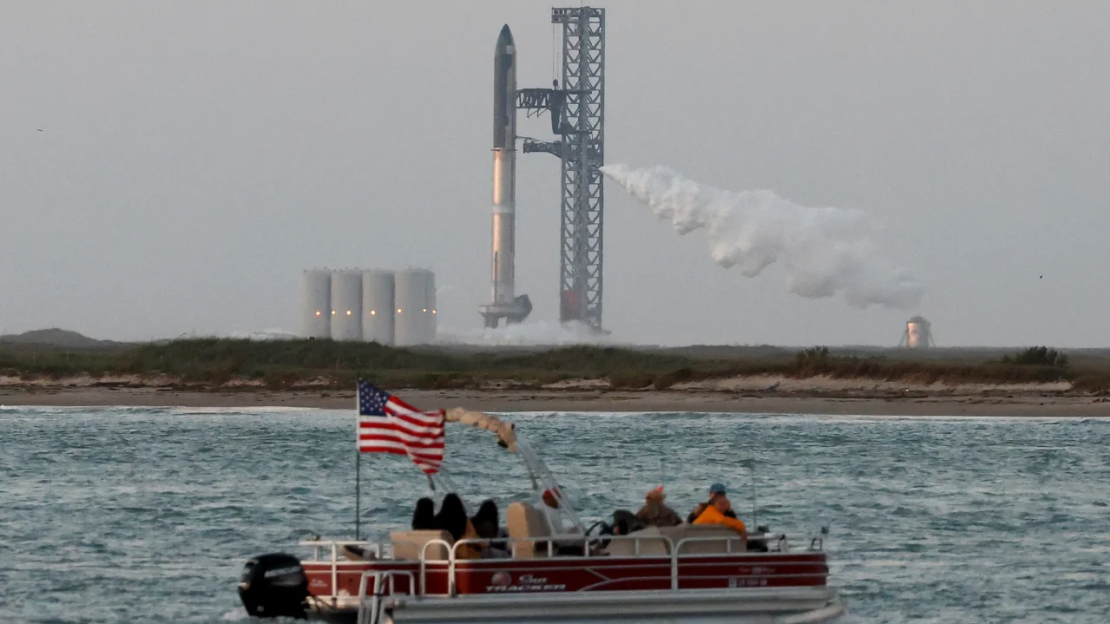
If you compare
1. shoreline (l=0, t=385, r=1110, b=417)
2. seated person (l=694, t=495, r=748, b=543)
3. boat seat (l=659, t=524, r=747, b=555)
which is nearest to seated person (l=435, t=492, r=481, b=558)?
boat seat (l=659, t=524, r=747, b=555)

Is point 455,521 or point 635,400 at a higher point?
point 635,400

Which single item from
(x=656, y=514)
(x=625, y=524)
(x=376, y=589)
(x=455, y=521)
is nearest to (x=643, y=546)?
(x=625, y=524)

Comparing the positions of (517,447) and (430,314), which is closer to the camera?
(517,447)

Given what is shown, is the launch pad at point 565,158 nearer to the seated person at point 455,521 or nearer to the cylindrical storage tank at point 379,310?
the cylindrical storage tank at point 379,310

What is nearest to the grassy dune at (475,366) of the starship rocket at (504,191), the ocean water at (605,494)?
the ocean water at (605,494)

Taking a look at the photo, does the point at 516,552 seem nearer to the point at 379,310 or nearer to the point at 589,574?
the point at 589,574

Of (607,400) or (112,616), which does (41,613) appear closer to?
(112,616)
